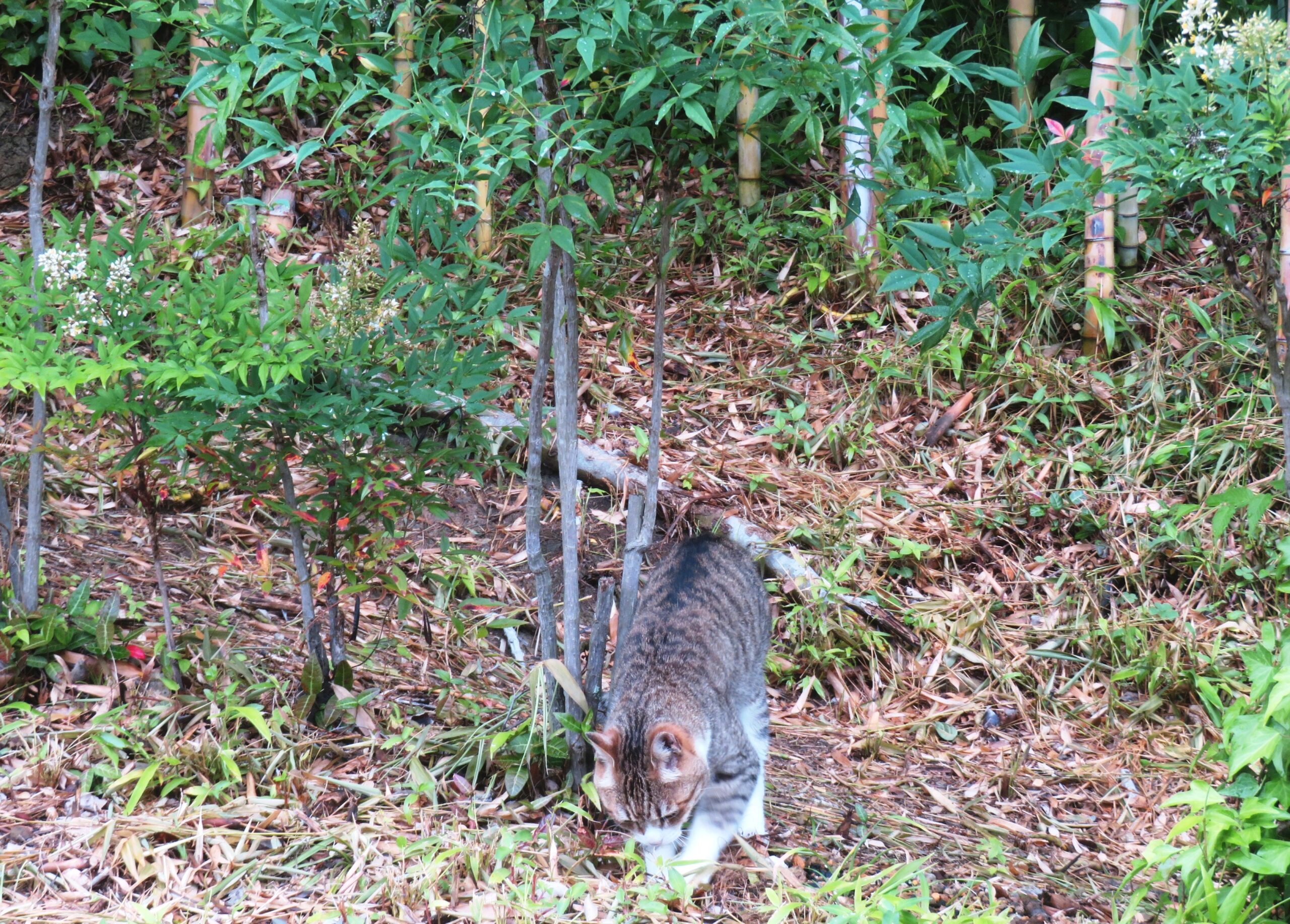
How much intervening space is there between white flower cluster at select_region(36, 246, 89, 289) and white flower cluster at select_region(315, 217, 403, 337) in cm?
63

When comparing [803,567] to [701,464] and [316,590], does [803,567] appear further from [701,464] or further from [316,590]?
[316,590]

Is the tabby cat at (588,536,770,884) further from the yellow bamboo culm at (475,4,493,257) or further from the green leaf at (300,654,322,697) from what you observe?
the yellow bamboo culm at (475,4,493,257)

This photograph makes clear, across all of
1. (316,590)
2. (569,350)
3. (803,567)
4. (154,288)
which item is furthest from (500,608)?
(154,288)

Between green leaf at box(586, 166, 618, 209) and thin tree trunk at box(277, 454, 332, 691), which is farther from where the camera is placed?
thin tree trunk at box(277, 454, 332, 691)

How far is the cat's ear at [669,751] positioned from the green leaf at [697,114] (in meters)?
1.64

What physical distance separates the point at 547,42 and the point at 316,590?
6.51 feet

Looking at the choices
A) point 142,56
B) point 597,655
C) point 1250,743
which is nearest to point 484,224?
point 142,56

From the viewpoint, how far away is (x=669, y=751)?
3.33 m

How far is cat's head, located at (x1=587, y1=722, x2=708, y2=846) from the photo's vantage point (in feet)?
10.8

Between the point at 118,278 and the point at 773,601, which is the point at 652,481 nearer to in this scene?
the point at 773,601

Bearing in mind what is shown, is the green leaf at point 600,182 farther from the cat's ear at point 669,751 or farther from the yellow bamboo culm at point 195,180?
the yellow bamboo culm at point 195,180

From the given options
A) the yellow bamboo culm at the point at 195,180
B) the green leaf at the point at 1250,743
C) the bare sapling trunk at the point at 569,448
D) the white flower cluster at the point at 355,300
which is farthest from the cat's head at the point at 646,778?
the yellow bamboo culm at the point at 195,180

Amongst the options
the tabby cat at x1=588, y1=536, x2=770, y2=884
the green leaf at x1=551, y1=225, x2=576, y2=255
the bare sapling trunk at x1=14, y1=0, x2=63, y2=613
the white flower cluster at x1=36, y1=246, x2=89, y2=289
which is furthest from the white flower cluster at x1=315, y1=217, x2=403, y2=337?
the tabby cat at x1=588, y1=536, x2=770, y2=884

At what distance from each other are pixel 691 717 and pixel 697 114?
1823mm
